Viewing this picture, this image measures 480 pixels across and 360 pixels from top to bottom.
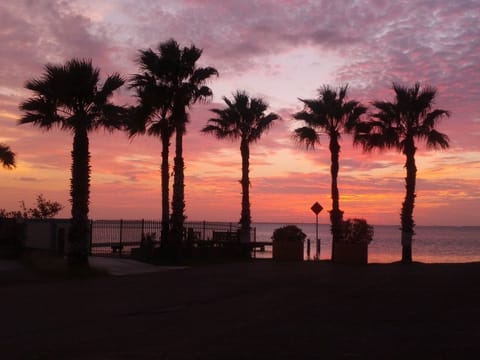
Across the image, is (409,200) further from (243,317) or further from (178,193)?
(243,317)

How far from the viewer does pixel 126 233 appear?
38.0 m

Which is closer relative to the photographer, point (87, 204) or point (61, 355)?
point (61, 355)

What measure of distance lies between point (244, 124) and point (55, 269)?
2044 centimetres

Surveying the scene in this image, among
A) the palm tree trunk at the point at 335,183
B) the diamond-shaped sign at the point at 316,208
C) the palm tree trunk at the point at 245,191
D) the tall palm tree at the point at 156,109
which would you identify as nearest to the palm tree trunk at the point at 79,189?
the tall palm tree at the point at 156,109

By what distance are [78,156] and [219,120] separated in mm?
18351

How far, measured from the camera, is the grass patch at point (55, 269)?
21.9 metres

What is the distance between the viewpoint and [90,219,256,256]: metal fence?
112ft

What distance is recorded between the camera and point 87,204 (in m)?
23.5

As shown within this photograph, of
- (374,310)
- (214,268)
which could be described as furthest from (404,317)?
(214,268)

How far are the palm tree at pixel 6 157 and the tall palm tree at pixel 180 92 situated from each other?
32.7 feet

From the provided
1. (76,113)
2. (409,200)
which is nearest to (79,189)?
(76,113)

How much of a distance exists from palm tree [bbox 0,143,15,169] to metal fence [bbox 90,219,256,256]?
600 centimetres

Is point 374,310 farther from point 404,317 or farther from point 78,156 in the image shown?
point 78,156

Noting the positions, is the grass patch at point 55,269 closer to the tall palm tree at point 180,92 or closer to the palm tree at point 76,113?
the palm tree at point 76,113
